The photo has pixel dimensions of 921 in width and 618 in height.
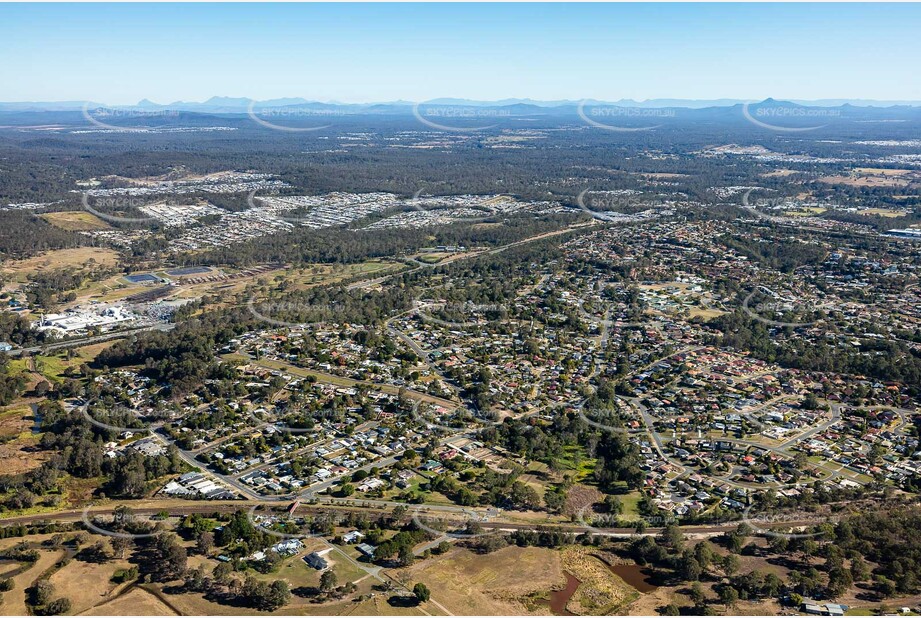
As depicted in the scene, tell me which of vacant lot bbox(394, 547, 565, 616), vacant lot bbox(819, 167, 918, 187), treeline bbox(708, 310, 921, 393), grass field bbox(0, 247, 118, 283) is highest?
vacant lot bbox(819, 167, 918, 187)

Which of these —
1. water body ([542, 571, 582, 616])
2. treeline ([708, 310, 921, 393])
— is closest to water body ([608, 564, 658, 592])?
water body ([542, 571, 582, 616])

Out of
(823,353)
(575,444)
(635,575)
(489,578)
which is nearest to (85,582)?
(489,578)

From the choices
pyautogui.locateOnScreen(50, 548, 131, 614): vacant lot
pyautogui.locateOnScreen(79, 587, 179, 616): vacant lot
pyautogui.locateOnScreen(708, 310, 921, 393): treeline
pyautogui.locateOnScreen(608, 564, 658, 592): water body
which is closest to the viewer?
pyautogui.locateOnScreen(79, 587, 179, 616): vacant lot

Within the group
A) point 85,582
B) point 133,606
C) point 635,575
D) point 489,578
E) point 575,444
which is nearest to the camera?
point 133,606

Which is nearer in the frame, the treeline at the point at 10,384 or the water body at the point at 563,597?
the water body at the point at 563,597

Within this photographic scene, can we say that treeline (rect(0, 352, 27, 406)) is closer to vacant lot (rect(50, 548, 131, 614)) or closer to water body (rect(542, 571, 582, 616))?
vacant lot (rect(50, 548, 131, 614))

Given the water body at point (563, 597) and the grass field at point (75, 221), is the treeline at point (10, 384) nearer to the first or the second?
the water body at point (563, 597)

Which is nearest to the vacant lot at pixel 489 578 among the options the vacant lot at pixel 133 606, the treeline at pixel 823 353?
the vacant lot at pixel 133 606

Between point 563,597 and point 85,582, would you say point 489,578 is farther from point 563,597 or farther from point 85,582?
point 85,582

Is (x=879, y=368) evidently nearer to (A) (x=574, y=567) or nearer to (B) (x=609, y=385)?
(B) (x=609, y=385)

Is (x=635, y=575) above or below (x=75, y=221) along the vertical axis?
below

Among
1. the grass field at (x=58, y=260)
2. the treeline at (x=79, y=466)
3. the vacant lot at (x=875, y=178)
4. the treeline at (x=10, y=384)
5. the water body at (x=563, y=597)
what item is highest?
the vacant lot at (x=875, y=178)
